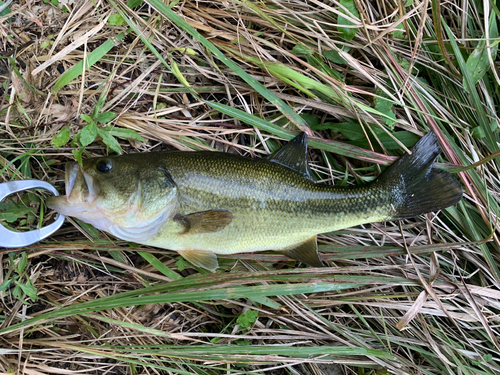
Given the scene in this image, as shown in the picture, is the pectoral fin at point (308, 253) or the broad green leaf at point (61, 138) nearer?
the broad green leaf at point (61, 138)

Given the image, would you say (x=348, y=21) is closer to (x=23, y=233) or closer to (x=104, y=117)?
(x=104, y=117)

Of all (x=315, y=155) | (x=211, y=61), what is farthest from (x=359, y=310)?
(x=211, y=61)

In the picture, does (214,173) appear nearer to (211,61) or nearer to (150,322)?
(211,61)

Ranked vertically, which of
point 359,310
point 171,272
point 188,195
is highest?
point 188,195

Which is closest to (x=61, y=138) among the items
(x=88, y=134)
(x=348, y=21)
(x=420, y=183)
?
(x=88, y=134)

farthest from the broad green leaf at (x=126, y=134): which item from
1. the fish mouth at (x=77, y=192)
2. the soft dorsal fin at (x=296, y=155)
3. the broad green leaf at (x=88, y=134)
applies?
the soft dorsal fin at (x=296, y=155)

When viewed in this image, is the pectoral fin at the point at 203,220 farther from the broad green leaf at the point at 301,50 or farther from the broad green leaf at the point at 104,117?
the broad green leaf at the point at 301,50
